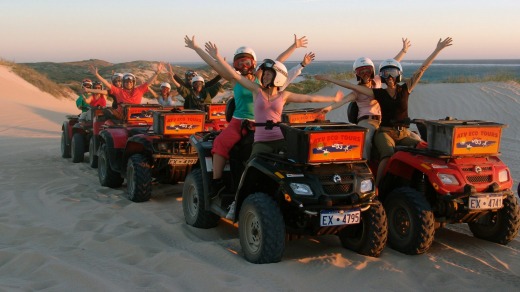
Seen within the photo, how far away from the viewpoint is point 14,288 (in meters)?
5.40

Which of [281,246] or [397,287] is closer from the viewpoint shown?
[397,287]

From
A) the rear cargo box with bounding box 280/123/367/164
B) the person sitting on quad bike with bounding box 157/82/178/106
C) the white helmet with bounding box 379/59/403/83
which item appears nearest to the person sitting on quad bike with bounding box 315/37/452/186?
the white helmet with bounding box 379/59/403/83

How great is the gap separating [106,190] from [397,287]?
21.6ft

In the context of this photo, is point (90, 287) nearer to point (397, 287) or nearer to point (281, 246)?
point (281, 246)

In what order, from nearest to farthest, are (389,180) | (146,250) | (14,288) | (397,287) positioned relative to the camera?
(14,288) → (397,287) → (146,250) → (389,180)

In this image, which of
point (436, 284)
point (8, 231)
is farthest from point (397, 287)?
point (8, 231)

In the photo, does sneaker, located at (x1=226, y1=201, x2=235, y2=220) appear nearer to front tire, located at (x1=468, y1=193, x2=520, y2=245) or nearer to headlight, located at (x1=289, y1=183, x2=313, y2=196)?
headlight, located at (x1=289, y1=183, x2=313, y2=196)

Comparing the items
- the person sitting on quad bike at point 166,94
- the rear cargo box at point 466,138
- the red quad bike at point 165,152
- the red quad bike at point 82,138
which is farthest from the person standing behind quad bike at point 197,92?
the rear cargo box at point 466,138

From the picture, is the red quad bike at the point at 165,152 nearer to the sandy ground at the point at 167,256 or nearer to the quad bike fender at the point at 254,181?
the sandy ground at the point at 167,256

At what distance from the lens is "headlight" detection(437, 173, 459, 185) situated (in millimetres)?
6844

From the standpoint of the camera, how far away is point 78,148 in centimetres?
1477

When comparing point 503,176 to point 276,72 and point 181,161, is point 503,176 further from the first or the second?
point 181,161

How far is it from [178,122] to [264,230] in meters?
4.08

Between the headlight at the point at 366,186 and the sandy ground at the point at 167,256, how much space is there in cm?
73
